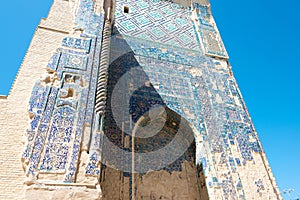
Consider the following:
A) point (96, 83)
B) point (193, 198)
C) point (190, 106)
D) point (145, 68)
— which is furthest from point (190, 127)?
point (96, 83)

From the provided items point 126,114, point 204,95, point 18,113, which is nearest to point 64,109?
point 18,113

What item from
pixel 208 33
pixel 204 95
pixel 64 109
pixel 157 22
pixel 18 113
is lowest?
pixel 64 109

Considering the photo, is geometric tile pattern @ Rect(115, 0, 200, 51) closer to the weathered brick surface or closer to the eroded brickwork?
the eroded brickwork

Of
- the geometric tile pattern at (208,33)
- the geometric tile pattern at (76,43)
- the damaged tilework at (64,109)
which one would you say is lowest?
the damaged tilework at (64,109)

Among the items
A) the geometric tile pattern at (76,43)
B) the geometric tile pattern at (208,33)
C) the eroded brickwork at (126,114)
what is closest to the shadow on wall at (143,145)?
the eroded brickwork at (126,114)

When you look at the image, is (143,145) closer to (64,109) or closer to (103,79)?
(103,79)

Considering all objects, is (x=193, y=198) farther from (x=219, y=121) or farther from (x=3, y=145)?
(x=3, y=145)

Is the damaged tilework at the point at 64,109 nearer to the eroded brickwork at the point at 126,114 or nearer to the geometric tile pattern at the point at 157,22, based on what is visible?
the eroded brickwork at the point at 126,114

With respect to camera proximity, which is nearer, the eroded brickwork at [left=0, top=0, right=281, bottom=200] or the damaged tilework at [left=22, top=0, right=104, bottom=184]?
the damaged tilework at [left=22, top=0, right=104, bottom=184]

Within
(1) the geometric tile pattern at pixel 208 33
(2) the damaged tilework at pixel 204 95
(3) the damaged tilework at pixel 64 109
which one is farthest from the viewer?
(1) the geometric tile pattern at pixel 208 33

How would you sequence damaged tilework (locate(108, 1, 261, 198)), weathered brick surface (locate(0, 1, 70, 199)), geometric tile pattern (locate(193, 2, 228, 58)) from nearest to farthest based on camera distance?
weathered brick surface (locate(0, 1, 70, 199)) → damaged tilework (locate(108, 1, 261, 198)) → geometric tile pattern (locate(193, 2, 228, 58))

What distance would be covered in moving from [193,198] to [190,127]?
49.2 inches

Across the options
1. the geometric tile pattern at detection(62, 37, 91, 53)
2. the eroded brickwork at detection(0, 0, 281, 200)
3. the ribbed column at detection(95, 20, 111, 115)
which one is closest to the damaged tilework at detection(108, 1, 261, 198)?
the eroded brickwork at detection(0, 0, 281, 200)

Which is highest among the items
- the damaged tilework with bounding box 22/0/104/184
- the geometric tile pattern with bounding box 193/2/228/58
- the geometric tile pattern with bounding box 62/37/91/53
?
the geometric tile pattern with bounding box 193/2/228/58
